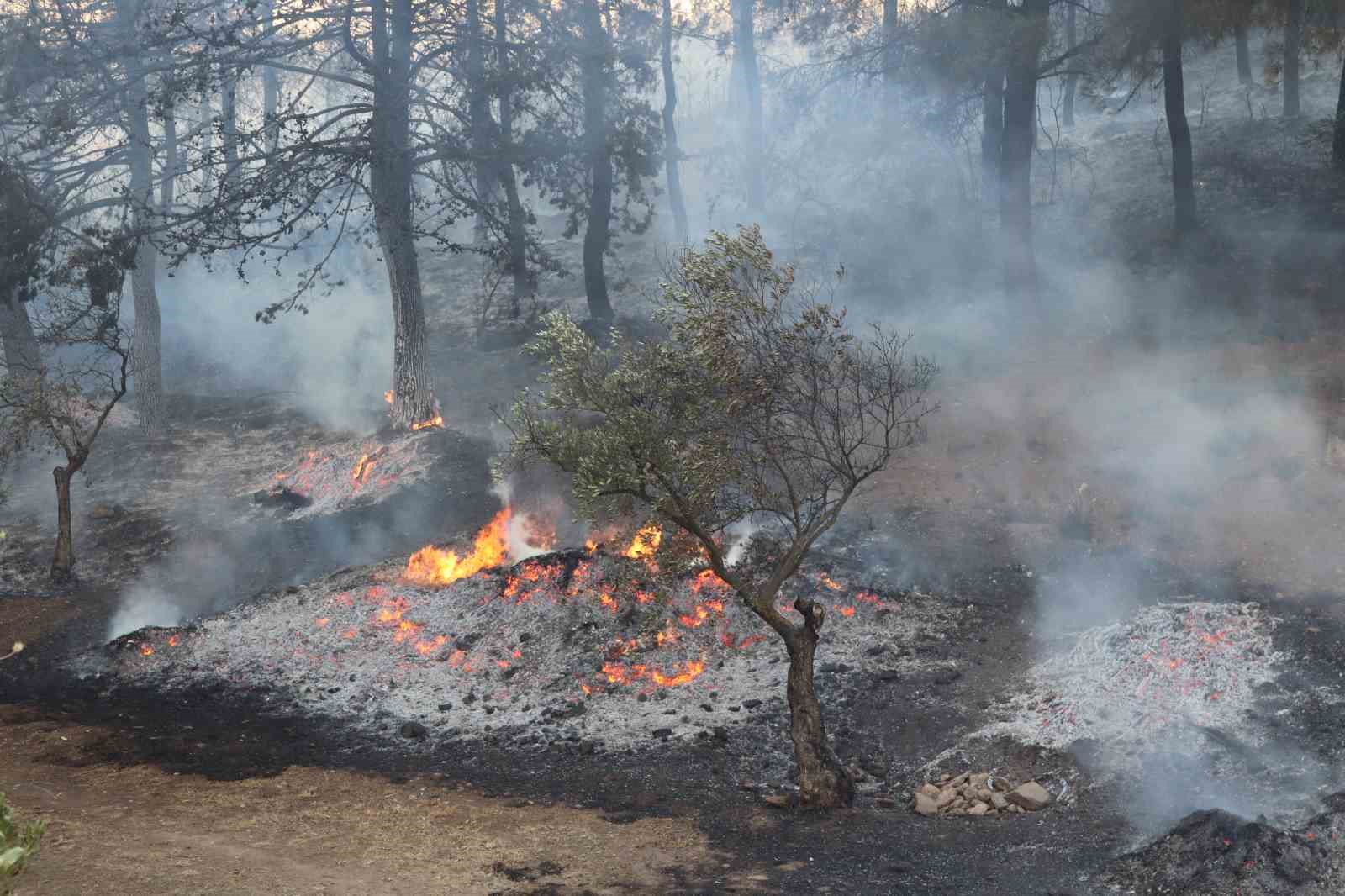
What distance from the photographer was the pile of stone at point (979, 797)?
37.1 feet

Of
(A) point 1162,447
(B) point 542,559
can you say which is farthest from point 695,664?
(A) point 1162,447

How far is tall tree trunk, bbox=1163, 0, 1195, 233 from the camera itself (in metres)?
24.8

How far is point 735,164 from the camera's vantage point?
45.9 meters

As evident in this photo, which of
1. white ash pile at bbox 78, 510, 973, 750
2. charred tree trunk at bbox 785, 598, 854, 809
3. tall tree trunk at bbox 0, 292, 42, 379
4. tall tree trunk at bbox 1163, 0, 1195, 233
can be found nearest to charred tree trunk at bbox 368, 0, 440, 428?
white ash pile at bbox 78, 510, 973, 750

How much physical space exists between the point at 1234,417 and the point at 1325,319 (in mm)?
4577

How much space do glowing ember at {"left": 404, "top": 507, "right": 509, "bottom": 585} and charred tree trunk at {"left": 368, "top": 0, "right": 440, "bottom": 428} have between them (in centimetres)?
697

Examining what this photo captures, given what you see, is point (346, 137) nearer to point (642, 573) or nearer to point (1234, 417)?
point (642, 573)

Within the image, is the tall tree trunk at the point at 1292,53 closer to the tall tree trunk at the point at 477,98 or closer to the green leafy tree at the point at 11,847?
the tall tree trunk at the point at 477,98

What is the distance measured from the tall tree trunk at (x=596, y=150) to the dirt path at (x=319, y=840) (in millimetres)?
17140

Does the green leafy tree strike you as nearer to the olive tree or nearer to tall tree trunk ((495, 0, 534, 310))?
the olive tree

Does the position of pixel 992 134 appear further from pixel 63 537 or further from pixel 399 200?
pixel 63 537

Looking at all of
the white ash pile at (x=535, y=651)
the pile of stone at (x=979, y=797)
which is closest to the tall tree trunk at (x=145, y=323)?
the white ash pile at (x=535, y=651)

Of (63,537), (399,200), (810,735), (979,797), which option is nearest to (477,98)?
(399,200)

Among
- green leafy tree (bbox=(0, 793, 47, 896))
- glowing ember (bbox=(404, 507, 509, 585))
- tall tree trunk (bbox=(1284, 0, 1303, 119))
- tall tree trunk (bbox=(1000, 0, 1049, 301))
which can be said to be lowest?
glowing ember (bbox=(404, 507, 509, 585))
